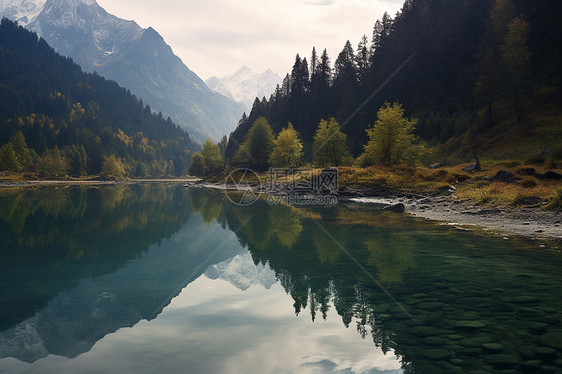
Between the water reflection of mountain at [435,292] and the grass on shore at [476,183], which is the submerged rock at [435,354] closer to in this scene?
the water reflection of mountain at [435,292]

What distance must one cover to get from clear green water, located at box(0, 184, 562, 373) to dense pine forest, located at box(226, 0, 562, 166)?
3541cm

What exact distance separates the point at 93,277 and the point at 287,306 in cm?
855

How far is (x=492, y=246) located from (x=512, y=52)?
66248 millimetres

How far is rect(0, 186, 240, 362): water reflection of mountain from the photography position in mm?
8633

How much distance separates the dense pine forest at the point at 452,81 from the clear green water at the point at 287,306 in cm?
3541

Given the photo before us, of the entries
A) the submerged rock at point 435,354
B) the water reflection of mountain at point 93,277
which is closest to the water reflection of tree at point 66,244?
the water reflection of mountain at point 93,277

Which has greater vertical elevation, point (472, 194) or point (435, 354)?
point (472, 194)

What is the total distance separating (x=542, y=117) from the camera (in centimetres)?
5400

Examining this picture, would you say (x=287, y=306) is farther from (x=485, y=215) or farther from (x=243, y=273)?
(x=485, y=215)

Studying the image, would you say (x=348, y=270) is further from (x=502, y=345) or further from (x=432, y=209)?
(x=432, y=209)

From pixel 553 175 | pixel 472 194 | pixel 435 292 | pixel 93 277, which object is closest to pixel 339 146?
pixel 472 194

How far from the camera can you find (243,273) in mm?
16344

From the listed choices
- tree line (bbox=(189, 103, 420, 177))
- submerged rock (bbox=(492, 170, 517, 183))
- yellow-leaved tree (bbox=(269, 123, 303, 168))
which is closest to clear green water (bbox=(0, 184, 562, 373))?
submerged rock (bbox=(492, 170, 517, 183))

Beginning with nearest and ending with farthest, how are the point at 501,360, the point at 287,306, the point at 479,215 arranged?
1. the point at 501,360
2. the point at 287,306
3. the point at 479,215
